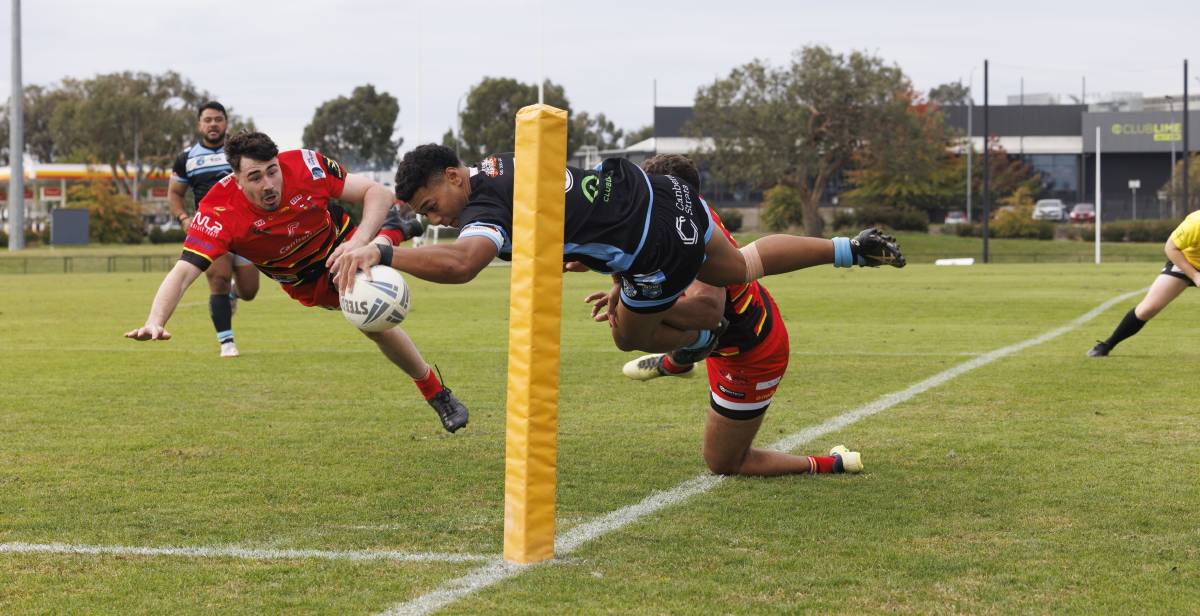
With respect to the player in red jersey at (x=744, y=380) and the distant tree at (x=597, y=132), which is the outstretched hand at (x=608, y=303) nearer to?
the player in red jersey at (x=744, y=380)

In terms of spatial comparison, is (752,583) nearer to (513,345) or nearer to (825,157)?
(513,345)

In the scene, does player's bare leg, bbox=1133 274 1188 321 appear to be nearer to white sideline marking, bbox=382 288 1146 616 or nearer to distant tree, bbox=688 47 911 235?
white sideline marking, bbox=382 288 1146 616

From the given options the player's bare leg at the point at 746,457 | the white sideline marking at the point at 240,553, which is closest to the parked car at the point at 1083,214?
the player's bare leg at the point at 746,457

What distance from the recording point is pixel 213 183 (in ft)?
41.4

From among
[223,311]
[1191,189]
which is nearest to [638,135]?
[1191,189]

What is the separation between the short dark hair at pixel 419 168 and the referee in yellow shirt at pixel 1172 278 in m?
8.33

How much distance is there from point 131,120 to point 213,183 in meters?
77.3

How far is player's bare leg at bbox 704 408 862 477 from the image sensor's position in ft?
21.5

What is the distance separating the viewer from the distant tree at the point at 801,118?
62156 mm

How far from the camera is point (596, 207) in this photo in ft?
17.7

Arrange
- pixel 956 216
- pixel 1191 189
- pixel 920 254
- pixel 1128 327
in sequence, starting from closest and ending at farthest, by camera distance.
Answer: pixel 1128 327
pixel 920 254
pixel 1191 189
pixel 956 216

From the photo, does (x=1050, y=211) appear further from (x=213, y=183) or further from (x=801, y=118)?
(x=213, y=183)

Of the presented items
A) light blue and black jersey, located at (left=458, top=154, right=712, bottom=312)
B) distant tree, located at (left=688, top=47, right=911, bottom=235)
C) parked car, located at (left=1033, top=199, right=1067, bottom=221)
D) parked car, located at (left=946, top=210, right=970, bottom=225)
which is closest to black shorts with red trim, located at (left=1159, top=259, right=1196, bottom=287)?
light blue and black jersey, located at (left=458, top=154, right=712, bottom=312)

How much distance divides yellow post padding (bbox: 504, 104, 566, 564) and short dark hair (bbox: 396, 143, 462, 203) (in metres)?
0.52
